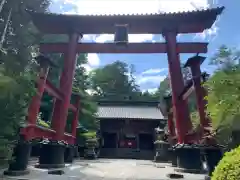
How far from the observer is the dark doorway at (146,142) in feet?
75.1

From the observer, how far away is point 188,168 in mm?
8680

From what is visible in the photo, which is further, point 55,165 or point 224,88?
point 55,165

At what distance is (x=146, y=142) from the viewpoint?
2311 centimetres

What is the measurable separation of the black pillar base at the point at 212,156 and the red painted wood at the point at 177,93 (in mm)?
2489

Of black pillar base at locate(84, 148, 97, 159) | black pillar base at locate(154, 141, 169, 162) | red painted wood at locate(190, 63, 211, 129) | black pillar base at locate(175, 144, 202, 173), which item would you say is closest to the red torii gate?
red painted wood at locate(190, 63, 211, 129)

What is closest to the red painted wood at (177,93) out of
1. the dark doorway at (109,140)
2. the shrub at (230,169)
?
the shrub at (230,169)

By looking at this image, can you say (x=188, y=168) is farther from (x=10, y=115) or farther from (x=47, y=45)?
(x=47, y=45)

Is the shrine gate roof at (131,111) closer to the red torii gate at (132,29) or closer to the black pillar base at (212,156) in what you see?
the red torii gate at (132,29)

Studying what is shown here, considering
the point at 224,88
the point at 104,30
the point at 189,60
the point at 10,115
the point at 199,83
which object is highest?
the point at 104,30

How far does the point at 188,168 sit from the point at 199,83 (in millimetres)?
3344

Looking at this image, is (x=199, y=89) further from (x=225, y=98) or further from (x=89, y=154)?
(x=89, y=154)

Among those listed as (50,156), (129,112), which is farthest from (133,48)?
(129,112)

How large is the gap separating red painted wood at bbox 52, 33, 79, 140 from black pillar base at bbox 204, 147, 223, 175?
5.53m

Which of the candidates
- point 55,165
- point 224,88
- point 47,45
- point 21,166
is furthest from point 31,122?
point 224,88
